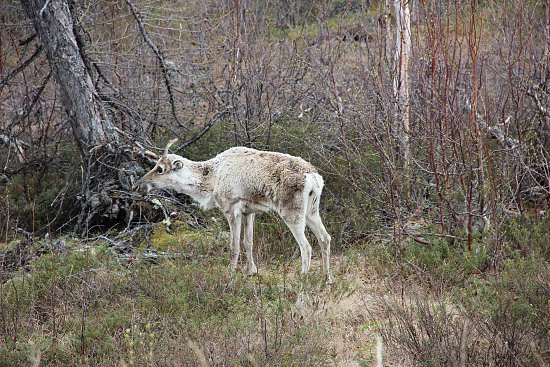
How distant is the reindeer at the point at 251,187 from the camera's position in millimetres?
8828

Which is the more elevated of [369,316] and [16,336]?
[16,336]

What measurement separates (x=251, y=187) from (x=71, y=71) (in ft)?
12.2

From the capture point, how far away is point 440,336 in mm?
6215

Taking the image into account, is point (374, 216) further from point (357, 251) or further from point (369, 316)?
point (369, 316)

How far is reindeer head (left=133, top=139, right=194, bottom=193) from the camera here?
32.4 ft

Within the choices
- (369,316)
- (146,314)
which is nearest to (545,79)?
(369,316)

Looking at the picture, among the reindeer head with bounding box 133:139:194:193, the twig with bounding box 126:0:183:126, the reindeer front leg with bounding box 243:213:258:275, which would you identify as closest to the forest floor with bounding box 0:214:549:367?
the reindeer front leg with bounding box 243:213:258:275

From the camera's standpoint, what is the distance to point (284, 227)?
1022cm

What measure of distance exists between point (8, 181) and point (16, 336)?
599 centimetres

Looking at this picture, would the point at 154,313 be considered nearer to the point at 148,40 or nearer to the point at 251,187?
the point at 251,187

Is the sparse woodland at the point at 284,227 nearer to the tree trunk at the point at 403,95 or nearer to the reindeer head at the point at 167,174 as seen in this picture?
the tree trunk at the point at 403,95

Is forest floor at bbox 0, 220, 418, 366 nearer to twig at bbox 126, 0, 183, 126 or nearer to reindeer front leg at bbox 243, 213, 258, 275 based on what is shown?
reindeer front leg at bbox 243, 213, 258, 275

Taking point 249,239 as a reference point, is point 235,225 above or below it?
above

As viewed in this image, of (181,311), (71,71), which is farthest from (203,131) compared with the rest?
(181,311)
